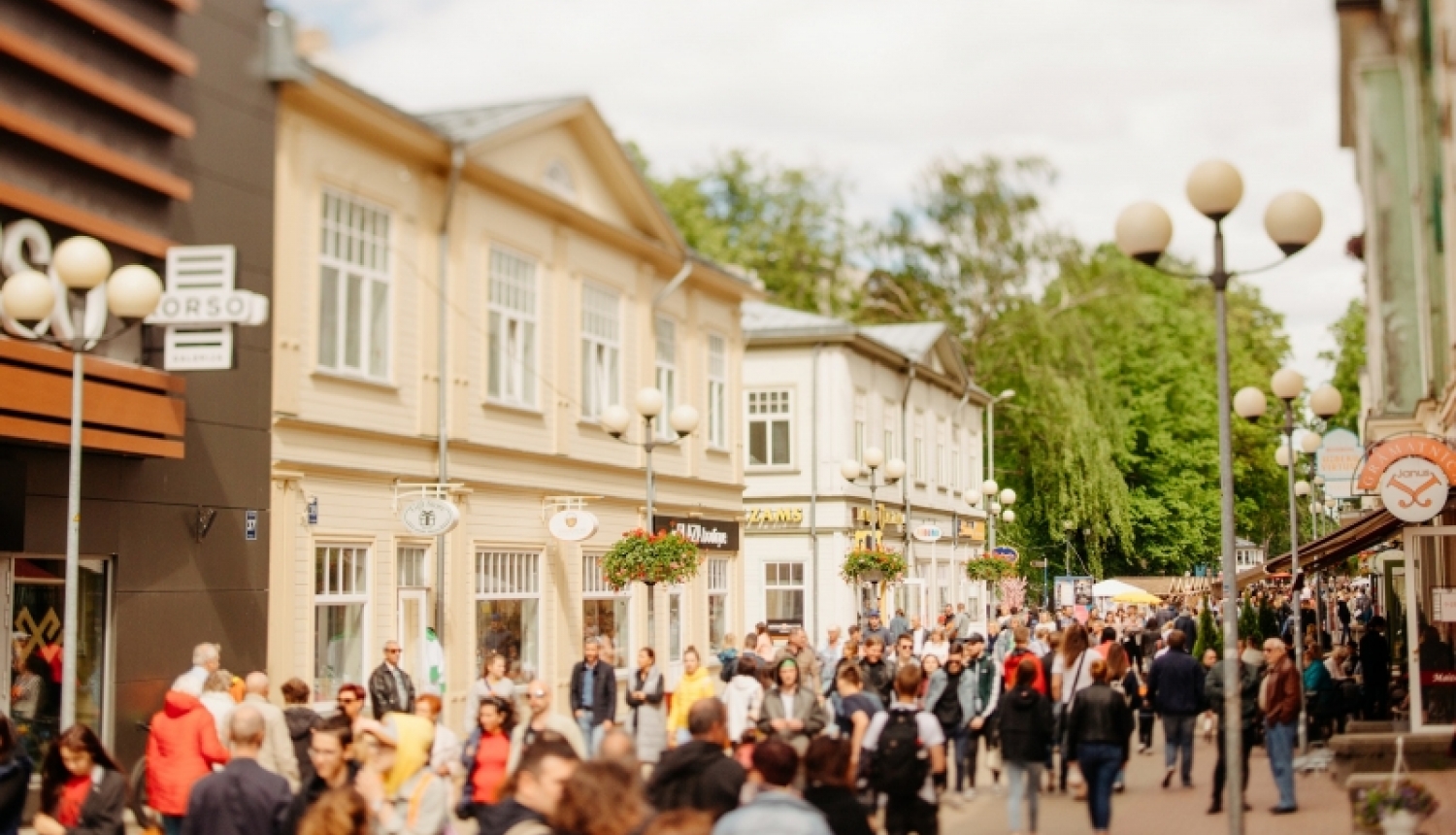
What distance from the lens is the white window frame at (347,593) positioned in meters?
20.8

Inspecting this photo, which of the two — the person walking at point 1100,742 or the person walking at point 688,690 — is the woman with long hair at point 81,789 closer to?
the person walking at point 688,690

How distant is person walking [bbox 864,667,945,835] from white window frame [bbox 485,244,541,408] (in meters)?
13.9

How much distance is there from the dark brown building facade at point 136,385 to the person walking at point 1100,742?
349 inches

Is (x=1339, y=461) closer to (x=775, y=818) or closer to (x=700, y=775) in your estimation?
(x=700, y=775)

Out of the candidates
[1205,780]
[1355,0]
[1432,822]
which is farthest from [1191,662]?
[1355,0]

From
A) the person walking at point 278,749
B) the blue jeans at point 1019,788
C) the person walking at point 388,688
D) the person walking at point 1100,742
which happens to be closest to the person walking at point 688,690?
the person walking at point 388,688

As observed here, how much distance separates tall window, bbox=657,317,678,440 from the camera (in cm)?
3114

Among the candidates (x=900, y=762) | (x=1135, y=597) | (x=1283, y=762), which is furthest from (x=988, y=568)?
(x=900, y=762)

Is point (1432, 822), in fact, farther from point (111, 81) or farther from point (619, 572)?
point (111, 81)

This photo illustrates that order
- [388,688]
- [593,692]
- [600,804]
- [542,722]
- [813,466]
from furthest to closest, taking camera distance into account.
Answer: [813,466] < [593,692] < [388,688] < [542,722] < [600,804]

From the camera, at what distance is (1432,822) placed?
15469 mm

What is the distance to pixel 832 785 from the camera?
9.27 metres

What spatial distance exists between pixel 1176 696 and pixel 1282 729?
185 cm

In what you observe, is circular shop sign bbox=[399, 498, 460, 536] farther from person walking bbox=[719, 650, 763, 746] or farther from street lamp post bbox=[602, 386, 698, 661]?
person walking bbox=[719, 650, 763, 746]
